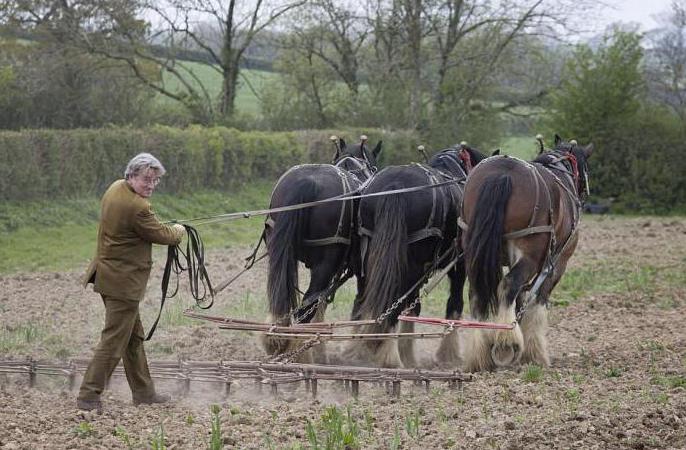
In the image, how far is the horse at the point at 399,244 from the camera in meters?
8.35

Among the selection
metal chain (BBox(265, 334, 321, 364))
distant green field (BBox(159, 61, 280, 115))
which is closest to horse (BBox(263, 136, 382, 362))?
metal chain (BBox(265, 334, 321, 364))

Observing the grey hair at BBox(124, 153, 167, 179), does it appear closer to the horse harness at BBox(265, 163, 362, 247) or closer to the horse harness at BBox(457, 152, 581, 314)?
the horse harness at BBox(265, 163, 362, 247)

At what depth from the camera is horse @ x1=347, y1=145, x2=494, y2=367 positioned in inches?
329

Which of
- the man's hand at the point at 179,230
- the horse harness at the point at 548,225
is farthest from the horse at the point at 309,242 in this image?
the man's hand at the point at 179,230

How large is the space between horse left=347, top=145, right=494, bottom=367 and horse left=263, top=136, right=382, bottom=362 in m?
0.23

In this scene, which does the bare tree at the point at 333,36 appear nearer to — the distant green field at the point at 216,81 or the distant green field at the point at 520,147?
the distant green field at the point at 216,81

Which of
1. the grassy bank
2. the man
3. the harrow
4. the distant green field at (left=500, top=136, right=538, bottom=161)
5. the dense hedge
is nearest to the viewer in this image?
the man

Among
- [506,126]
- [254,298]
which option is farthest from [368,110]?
[254,298]

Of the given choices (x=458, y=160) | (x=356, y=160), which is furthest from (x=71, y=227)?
(x=458, y=160)

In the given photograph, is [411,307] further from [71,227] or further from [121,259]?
[71,227]

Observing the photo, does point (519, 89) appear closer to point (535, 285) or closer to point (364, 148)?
point (364, 148)

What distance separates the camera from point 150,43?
25.4 meters

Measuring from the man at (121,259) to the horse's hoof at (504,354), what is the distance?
2885mm

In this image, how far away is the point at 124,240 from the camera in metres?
6.63
